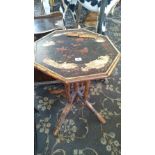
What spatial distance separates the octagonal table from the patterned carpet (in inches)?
3.1

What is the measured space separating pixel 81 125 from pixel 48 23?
Result: 48.8 inches

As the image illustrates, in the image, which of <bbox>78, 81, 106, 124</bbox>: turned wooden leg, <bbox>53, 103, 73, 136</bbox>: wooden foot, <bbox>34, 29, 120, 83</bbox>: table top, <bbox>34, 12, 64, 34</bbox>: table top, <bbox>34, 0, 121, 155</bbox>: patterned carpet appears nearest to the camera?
<bbox>34, 29, 120, 83</bbox>: table top

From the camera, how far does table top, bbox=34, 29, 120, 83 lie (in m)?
1.46

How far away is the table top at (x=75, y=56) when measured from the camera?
1461 mm

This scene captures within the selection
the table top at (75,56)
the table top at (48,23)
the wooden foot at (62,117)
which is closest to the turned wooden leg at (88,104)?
the wooden foot at (62,117)

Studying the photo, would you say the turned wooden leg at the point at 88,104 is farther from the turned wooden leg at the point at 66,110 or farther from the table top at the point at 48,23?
the table top at the point at 48,23

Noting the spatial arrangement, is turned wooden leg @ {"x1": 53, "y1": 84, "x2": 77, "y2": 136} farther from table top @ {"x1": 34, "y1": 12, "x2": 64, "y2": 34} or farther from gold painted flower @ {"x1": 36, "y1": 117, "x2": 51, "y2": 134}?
table top @ {"x1": 34, "y1": 12, "x2": 64, "y2": 34}

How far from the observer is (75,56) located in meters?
1.63

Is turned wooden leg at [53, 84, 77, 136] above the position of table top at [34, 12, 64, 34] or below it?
below

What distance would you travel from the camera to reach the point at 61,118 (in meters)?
1.84

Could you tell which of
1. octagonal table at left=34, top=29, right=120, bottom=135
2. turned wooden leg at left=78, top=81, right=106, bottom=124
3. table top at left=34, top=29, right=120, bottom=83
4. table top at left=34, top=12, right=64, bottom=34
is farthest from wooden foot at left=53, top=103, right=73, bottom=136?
table top at left=34, top=12, right=64, bottom=34
